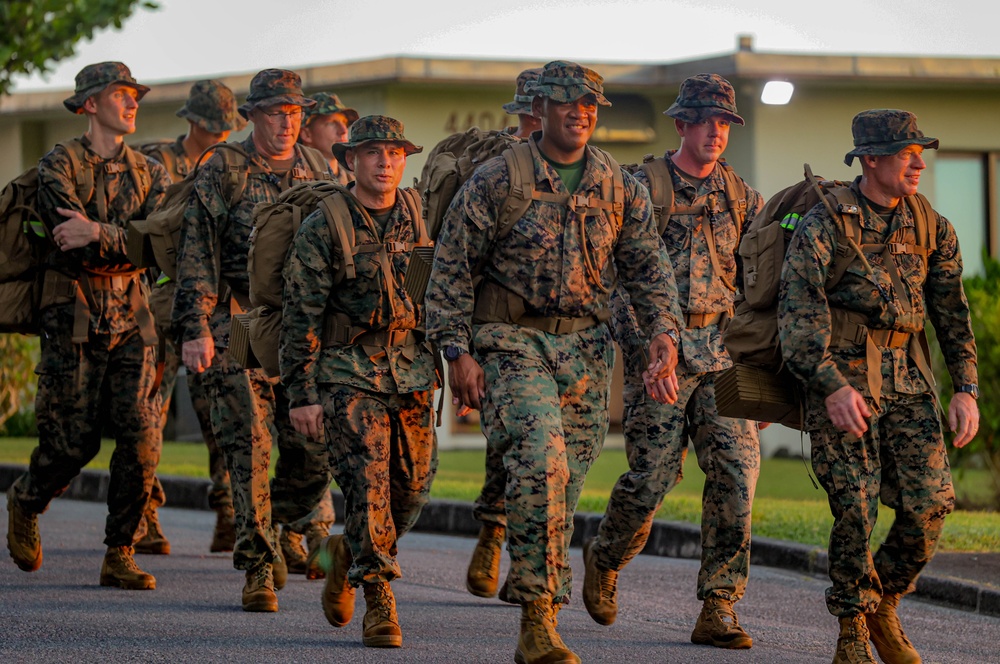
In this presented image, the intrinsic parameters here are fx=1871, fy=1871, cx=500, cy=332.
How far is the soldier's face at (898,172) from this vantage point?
734 cm

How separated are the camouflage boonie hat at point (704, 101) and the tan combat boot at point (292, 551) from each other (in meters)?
3.29

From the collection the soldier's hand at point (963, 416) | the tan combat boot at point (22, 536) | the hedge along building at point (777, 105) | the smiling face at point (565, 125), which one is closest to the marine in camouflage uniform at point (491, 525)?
the smiling face at point (565, 125)

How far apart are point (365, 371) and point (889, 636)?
7.90ft

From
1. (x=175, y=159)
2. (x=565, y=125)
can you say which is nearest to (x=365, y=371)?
(x=565, y=125)

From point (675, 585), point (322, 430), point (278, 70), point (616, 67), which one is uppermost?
point (616, 67)

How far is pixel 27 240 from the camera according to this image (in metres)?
9.98

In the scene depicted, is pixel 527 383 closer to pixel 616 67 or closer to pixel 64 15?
pixel 616 67

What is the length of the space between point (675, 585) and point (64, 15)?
1523 centimetres

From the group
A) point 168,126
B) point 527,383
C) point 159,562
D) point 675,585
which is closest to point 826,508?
point 675,585

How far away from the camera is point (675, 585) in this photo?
414 inches

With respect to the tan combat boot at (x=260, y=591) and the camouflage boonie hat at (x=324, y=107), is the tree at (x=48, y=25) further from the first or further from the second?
the tan combat boot at (x=260, y=591)

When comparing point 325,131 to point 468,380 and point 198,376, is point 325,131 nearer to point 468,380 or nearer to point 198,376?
point 198,376

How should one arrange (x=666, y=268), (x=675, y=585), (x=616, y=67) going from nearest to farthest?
(x=666, y=268) → (x=675, y=585) → (x=616, y=67)

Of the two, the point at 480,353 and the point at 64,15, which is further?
the point at 64,15
